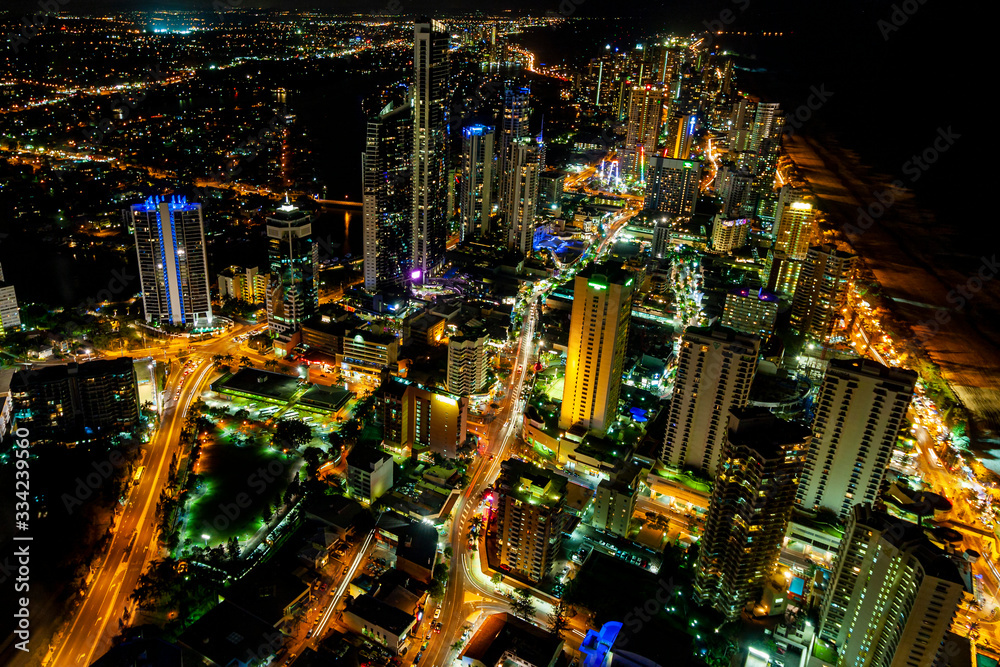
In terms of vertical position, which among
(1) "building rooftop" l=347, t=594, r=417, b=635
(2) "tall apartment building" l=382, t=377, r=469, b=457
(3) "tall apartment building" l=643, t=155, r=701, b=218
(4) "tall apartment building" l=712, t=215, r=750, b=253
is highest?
(3) "tall apartment building" l=643, t=155, r=701, b=218

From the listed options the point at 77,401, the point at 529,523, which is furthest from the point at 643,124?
the point at 77,401

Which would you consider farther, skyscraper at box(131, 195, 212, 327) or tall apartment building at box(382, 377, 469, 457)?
skyscraper at box(131, 195, 212, 327)

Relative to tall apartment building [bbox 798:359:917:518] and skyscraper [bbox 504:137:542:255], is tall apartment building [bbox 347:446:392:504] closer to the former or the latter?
tall apartment building [bbox 798:359:917:518]

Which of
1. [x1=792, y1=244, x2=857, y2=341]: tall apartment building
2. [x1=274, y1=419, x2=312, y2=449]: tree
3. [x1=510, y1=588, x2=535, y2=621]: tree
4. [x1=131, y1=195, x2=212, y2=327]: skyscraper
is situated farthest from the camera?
[x1=131, y1=195, x2=212, y2=327]: skyscraper

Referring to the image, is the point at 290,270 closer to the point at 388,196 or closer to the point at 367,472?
the point at 388,196

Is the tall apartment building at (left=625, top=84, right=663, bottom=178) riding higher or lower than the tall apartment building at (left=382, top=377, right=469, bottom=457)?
higher

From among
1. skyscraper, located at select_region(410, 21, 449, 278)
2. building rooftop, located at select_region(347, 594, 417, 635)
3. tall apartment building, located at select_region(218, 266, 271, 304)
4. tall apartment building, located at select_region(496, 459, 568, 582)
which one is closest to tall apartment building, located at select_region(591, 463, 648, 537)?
tall apartment building, located at select_region(496, 459, 568, 582)

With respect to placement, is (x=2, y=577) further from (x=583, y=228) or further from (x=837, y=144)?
(x=837, y=144)

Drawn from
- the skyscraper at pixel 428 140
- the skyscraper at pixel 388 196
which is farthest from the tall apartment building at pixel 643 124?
the skyscraper at pixel 388 196
